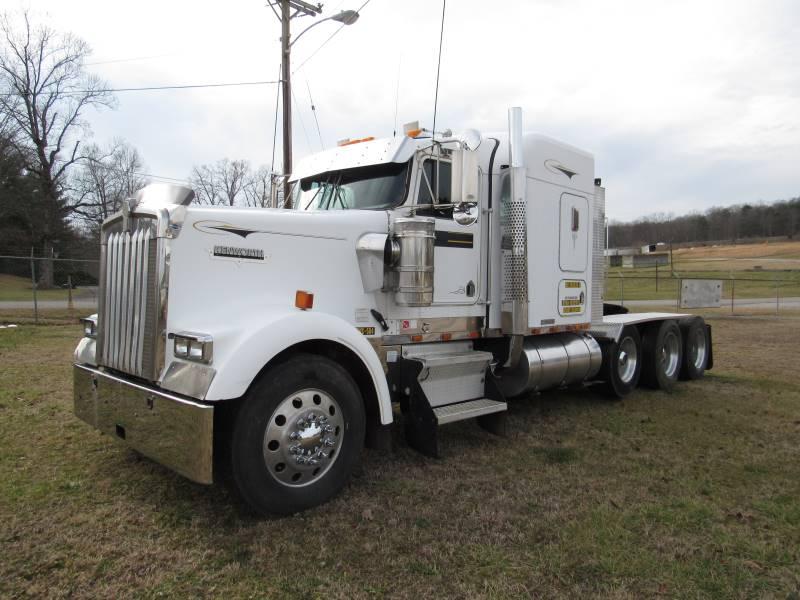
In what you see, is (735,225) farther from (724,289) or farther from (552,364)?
(552,364)

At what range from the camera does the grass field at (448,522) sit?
2986mm

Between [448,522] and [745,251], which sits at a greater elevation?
[745,251]

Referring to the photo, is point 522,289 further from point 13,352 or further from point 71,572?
point 13,352

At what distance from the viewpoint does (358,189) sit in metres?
5.04

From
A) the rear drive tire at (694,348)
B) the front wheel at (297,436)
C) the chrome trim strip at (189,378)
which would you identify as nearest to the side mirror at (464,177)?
the front wheel at (297,436)

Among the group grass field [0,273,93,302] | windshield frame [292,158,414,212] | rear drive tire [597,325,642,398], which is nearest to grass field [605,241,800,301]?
rear drive tire [597,325,642,398]

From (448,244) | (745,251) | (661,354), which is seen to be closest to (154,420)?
(448,244)

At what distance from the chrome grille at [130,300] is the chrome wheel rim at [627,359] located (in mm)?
5766

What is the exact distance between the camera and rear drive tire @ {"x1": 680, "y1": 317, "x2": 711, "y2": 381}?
8.67 meters

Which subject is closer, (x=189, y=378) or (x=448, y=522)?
(x=189, y=378)

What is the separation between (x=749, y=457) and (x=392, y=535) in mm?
3515

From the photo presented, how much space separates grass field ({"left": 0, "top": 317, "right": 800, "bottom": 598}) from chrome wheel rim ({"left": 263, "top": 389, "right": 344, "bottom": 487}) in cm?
30

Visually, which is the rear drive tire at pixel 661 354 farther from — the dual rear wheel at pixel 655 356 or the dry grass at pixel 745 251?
the dry grass at pixel 745 251

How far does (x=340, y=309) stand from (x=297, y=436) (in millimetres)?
1106
